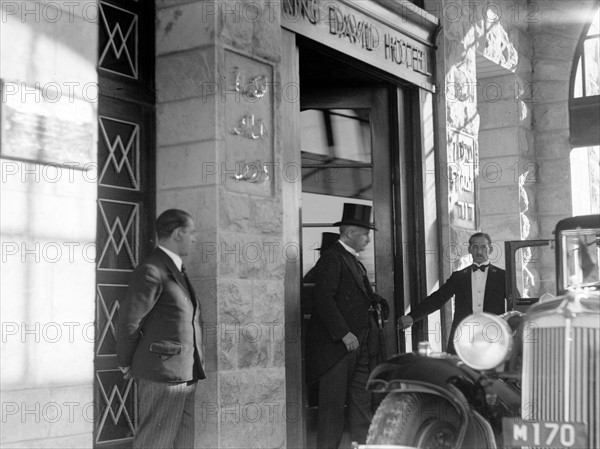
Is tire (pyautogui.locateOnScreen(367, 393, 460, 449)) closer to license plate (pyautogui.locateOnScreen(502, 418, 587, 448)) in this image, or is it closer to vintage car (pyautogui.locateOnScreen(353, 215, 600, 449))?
vintage car (pyautogui.locateOnScreen(353, 215, 600, 449))

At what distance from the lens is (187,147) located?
5.62 metres

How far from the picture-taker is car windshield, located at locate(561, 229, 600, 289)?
181 inches

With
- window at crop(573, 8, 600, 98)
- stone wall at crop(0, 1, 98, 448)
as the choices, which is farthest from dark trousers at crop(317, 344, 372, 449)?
window at crop(573, 8, 600, 98)

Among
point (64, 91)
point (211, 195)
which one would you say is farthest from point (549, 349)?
point (64, 91)

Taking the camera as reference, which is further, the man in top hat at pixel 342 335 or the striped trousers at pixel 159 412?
the man in top hat at pixel 342 335

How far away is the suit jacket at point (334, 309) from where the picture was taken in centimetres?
661

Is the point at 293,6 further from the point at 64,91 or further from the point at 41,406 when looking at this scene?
the point at 41,406

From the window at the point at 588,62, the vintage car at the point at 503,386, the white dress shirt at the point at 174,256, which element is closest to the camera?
the vintage car at the point at 503,386

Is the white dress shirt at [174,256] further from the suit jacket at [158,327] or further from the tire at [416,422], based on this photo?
the tire at [416,422]

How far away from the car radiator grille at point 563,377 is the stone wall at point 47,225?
232cm

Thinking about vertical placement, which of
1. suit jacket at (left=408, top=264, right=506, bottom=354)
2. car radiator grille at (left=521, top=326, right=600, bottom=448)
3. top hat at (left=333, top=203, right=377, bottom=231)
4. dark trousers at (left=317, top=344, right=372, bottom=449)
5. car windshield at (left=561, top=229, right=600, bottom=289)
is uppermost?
top hat at (left=333, top=203, right=377, bottom=231)

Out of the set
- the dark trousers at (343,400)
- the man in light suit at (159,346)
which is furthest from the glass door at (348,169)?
the man in light suit at (159,346)

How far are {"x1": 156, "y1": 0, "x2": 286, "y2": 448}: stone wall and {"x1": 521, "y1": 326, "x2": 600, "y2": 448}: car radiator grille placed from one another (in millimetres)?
1989

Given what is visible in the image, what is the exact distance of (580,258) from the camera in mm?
4645
